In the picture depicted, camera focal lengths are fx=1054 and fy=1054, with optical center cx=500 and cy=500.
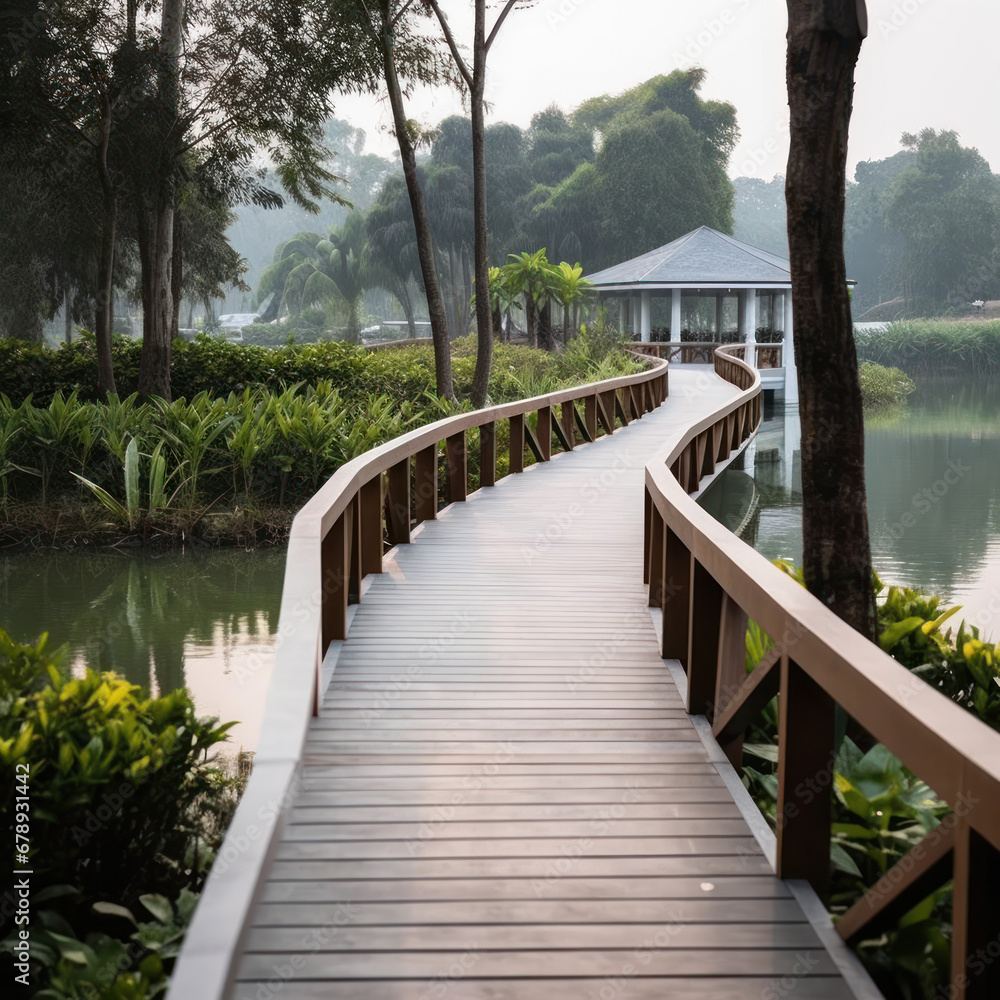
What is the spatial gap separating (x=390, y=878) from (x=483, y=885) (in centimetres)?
26

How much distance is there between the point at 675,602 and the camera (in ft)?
16.1

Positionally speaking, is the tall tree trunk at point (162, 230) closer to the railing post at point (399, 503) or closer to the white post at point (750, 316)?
the railing post at point (399, 503)

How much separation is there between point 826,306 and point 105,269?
1511 centimetres

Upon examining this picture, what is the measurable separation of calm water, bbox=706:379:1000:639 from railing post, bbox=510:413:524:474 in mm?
3418

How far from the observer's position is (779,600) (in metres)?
2.92

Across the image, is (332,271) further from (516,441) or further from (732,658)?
(732,658)

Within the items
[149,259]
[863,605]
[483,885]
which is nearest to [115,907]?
[483,885]

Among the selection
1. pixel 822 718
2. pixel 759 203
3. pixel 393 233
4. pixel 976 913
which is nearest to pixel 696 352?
pixel 393 233

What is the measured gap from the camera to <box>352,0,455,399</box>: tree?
15.8 m

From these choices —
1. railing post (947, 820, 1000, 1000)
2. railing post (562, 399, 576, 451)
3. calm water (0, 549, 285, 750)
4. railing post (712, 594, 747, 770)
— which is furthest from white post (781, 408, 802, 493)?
railing post (947, 820, 1000, 1000)

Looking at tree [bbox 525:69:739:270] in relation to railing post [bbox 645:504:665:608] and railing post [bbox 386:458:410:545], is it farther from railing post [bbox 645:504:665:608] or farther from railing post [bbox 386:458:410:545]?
railing post [bbox 645:504:665:608]

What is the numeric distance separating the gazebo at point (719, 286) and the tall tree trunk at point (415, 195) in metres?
15.1

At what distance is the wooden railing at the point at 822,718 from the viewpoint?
1858 mm

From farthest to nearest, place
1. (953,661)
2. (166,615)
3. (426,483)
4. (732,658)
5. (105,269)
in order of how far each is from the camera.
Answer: (105,269)
(166,615)
(426,483)
(953,661)
(732,658)
